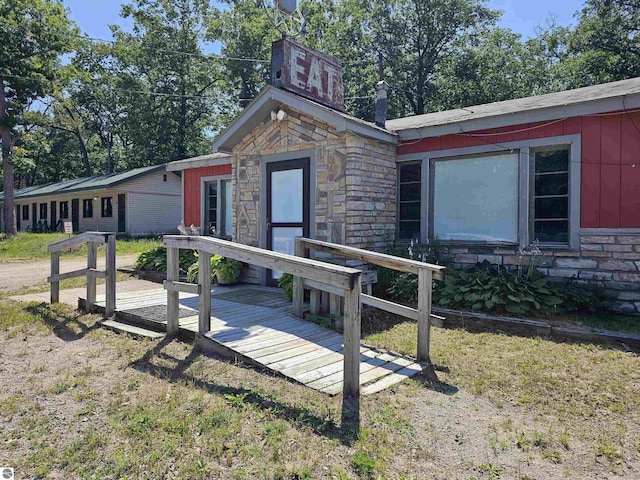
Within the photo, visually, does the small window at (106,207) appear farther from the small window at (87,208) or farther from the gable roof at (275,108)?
the gable roof at (275,108)

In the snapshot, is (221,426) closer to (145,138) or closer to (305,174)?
→ (305,174)

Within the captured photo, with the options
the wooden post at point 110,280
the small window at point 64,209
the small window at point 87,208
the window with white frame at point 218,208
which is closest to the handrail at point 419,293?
the wooden post at point 110,280

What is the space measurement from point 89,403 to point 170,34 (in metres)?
34.1

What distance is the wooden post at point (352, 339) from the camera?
3.25 metres

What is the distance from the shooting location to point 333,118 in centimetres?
634

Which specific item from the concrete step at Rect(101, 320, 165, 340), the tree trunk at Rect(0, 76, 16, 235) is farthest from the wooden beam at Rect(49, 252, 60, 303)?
the tree trunk at Rect(0, 76, 16, 235)

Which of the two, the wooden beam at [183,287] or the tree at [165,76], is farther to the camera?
the tree at [165,76]

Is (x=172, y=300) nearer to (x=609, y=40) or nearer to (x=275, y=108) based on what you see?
(x=275, y=108)

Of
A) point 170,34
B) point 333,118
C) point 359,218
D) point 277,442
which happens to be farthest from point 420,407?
point 170,34

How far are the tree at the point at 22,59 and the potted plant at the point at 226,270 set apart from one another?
61.8 feet

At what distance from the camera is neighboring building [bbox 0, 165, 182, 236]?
71.0ft

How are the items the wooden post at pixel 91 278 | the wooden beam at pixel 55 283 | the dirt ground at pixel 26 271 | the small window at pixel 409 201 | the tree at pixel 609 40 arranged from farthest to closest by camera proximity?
1. the tree at pixel 609 40
2. the dirt ground at pixel 26 271
3. the small window at pixel 409 201
4. the wooden beam at pixel 55 283
5. the wooden post at pixel 91 278

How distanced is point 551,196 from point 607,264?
1193mm

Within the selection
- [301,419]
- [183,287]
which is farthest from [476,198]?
[301,419]
